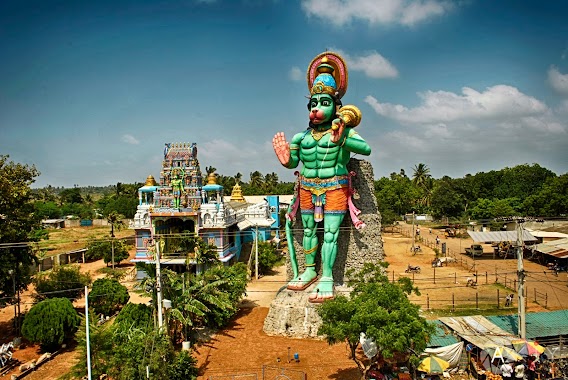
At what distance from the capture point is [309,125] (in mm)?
22781

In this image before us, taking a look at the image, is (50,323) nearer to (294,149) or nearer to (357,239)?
(294,149)

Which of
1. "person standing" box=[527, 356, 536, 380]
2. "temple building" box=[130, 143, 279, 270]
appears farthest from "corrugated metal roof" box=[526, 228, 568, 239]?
"person standing" box=[527, 356, 536, 380]

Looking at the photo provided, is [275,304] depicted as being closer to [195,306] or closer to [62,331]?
[195,306]

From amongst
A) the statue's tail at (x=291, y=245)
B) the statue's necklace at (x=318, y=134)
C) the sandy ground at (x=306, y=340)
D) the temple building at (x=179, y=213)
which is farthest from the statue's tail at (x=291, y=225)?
the temple building at (x=179, y=213)

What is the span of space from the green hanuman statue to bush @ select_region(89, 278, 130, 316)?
34.1 ft

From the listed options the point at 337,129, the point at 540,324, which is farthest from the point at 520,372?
the point at 337,129

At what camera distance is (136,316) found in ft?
63.2

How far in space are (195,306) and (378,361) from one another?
8700 mm

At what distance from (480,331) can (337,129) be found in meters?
10.7

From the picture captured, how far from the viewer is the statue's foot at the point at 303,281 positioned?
72.3 ft

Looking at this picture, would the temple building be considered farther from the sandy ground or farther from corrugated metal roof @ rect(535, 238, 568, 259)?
corrugated metal roof @ rect(535, 238, 568, 259)

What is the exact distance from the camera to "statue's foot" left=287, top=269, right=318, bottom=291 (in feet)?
72.3

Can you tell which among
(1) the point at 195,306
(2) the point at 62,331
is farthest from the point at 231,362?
(2) the point at 62,331

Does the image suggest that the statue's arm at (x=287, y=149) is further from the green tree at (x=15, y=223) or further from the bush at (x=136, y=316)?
the green tree at (x=15, y=223)
